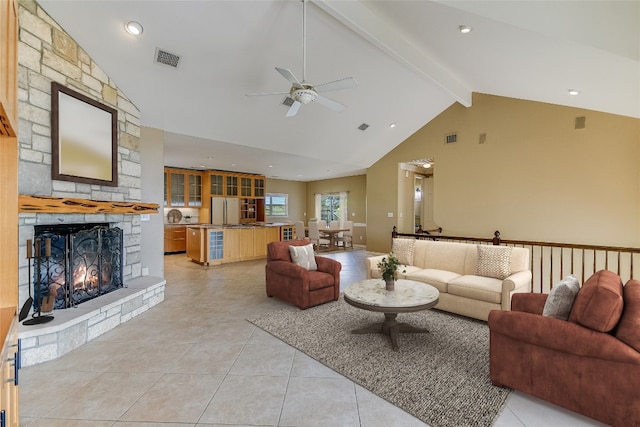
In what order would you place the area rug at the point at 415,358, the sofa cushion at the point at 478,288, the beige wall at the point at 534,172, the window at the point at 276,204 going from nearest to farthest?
the area rug at the point at 415,358, the sofa cushion at the point at 478,288, the beige wall at the point at 534,172, the window at the point at 276,204

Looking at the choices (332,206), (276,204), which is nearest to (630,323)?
(332,206)

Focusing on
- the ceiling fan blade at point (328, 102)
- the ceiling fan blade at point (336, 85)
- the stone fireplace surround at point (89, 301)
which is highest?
the ceiling fan blade at point (336, 85)

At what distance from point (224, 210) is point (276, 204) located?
9.32 ft

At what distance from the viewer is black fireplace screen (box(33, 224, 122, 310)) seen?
284 cm

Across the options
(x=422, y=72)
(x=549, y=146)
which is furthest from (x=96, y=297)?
(x=549, y=146)

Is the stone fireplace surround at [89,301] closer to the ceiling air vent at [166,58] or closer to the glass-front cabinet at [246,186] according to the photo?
the ceiling air vent at [166,58]

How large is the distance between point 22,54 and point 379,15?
3914 millimetres

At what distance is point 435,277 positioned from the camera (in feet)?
12.7

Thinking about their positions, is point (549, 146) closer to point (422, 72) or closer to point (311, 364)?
point (422, 72)

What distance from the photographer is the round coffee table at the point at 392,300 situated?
2666 millimetres

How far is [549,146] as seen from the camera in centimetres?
528

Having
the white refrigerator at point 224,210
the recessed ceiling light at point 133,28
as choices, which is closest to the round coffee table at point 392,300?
the recessed ceiling light at point 133,28

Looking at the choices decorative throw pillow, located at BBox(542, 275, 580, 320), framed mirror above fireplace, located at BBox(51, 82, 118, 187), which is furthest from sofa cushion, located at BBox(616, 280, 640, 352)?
framed mirror above fireplace, located at BBox(51, 82, 118, 187)

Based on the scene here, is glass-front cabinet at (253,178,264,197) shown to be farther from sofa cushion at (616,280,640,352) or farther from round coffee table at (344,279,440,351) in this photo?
sofa cushion at (616,280,640,352)
